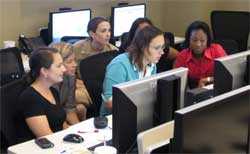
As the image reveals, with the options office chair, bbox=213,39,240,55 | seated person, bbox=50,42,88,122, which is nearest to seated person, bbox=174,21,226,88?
office chair, bbox=213,39,240,55


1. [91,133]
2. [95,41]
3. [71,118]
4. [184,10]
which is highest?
[184,10]

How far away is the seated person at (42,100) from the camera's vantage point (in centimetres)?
233

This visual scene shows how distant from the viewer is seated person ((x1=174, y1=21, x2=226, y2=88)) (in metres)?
3.63

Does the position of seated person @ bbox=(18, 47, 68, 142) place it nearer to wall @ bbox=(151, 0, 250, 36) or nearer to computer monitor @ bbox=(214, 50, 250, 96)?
computer monitor @ bbox=(214, 50, 250, 96)

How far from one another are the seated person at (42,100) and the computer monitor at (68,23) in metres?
1.86

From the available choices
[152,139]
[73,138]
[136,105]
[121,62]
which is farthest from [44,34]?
[152,139]

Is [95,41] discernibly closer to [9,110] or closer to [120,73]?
[120,73]

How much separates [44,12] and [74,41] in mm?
795

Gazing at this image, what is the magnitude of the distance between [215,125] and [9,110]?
118 cm

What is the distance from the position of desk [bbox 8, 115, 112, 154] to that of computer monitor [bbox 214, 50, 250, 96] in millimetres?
616

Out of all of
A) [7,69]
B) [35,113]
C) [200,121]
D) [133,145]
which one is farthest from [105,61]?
[200,121]

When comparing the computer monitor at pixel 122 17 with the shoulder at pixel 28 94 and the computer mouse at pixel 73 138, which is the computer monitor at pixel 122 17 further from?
the computer mouse at pixel 73 138

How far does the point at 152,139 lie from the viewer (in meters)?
1.62

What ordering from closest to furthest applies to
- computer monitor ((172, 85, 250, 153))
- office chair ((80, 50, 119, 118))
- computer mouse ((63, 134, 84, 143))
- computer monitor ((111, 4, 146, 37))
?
computer monitor ((172, 85, 250, 153)) < computer mouse ((63, 134, 84, 143)) < office chair ((80, 50, 119, 118)) < computer monitor ((111, 4, 146, 37))
